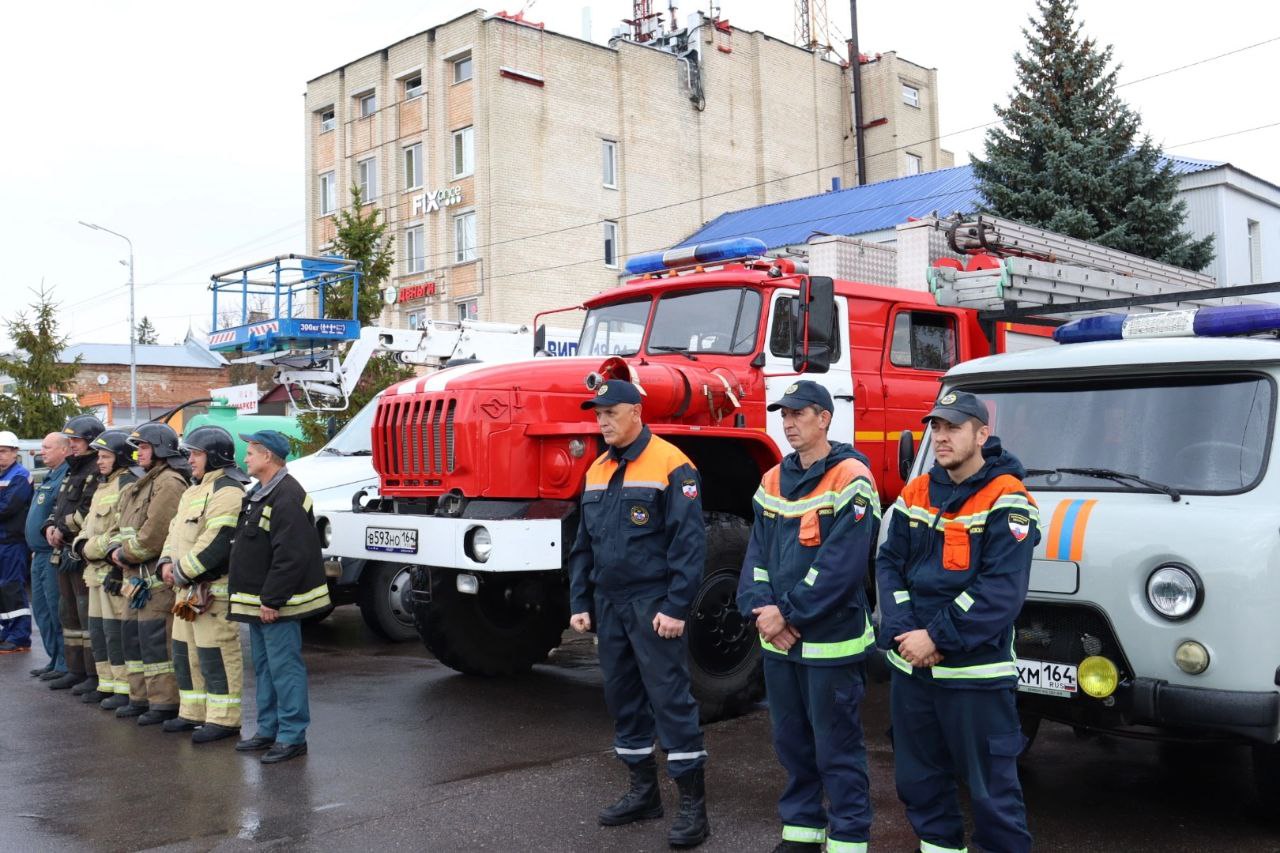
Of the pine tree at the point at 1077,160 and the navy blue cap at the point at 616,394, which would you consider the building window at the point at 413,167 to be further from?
the navy blue cap at the point at 616,394

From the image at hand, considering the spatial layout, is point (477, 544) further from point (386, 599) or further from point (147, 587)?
point (386, 599)

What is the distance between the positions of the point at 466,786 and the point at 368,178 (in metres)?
33.6

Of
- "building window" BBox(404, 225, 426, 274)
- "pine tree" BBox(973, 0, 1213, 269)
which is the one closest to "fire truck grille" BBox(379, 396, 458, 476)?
"pine tree" BBox(973, 0, 1213, 269)

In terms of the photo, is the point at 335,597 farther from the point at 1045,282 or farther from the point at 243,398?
the point at 243,398

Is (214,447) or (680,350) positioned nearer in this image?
(214,447)

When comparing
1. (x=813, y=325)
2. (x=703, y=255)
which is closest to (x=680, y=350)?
(x=703, y=255)

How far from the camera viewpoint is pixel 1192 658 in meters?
4.38

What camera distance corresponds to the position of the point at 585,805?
5309 millimetres

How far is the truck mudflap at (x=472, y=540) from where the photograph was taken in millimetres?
6062

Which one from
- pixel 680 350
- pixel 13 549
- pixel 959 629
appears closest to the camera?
pixel 959 629

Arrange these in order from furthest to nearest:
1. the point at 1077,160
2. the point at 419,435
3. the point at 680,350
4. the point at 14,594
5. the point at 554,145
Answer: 1. the point at 554,145
2. the point at 1077,160
3. the point at 14,594
4. the point at 680,350
5. the point at 419,435

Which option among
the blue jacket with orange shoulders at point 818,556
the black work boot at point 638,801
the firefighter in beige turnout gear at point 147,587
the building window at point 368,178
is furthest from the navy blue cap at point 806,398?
the building window at point 368,178

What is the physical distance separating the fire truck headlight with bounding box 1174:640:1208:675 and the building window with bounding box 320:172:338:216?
3651 centimetres

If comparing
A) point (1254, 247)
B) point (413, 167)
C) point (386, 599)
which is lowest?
point (386, 599)
